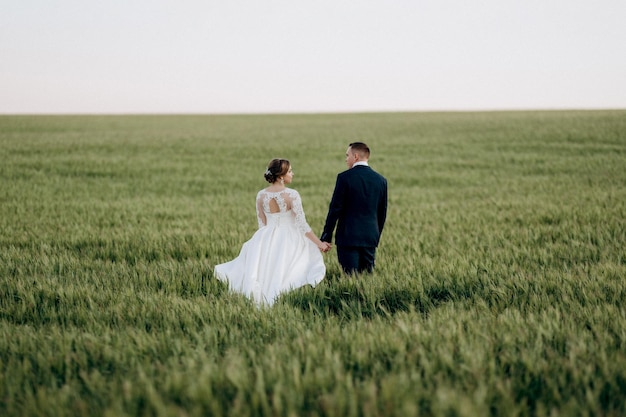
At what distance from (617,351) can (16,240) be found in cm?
959

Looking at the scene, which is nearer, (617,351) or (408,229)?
(617,351)

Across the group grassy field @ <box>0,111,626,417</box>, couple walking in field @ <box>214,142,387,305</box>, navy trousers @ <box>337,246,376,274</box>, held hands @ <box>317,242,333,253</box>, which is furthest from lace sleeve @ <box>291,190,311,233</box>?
grassy field @ <box>0,111,626,417</box>

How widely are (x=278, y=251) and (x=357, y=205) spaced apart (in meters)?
1.17

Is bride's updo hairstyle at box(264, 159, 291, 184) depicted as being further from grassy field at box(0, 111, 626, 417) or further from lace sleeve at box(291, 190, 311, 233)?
grassy field at box(0, 111, 626, 417)

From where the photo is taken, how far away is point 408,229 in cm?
1030

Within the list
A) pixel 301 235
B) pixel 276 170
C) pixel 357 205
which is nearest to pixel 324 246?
pixel 301 235

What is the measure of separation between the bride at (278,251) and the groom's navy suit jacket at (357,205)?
33 centimetres

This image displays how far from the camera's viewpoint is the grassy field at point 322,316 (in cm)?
278

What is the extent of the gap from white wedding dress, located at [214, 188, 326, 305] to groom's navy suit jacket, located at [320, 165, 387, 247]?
1.21 feet

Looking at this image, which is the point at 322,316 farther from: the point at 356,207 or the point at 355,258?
the point at 356,207

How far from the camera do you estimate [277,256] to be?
6.07 meters

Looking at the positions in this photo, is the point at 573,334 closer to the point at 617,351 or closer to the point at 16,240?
the point at 617,351

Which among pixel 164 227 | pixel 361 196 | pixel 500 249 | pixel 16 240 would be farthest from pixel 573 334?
pixel 16 240

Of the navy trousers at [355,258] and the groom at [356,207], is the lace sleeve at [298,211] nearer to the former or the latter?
the groom at [356,207]
